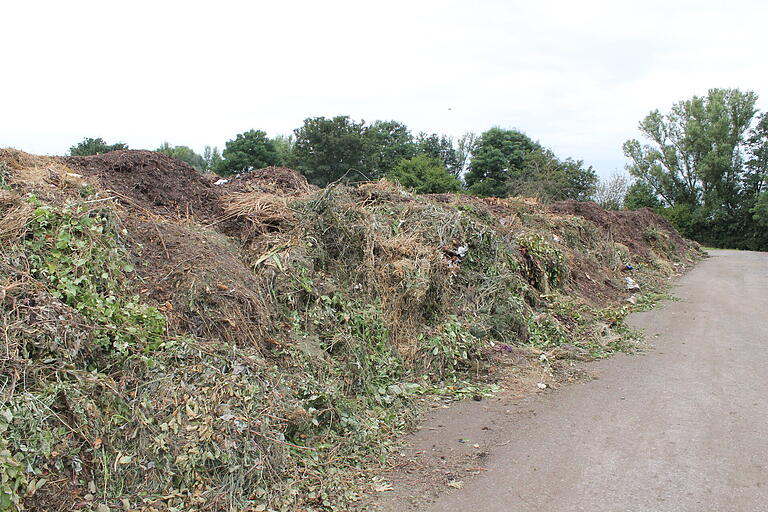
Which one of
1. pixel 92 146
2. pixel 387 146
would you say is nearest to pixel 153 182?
pixel 92 146

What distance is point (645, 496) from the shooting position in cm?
349

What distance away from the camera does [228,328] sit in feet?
14.5

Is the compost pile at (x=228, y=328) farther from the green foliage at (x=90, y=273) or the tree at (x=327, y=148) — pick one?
the tree at (x=327, y=148)

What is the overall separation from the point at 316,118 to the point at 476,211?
1167 inches

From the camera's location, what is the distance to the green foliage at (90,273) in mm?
3707

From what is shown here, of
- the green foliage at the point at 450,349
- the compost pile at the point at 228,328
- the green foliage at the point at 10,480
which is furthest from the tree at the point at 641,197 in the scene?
the green foliage at the point at 10,480

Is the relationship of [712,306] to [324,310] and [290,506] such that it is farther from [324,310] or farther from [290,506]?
[290,506]

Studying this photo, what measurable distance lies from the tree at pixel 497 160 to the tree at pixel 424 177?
2.34 m

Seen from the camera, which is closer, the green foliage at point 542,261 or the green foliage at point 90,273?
the green foliage at point 90,273

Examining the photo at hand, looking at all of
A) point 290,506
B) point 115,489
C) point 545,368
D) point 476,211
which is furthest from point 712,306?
point 115,489

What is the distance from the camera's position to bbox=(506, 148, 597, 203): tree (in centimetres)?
3150

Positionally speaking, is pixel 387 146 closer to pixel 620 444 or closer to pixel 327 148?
pixel 327 148

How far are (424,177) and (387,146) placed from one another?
36.1 ft

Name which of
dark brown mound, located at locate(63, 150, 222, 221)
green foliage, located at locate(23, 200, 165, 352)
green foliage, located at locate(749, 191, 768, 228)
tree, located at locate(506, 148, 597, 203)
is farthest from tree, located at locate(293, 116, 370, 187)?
green foliage, located at locate(23, 200, 165, 352)
